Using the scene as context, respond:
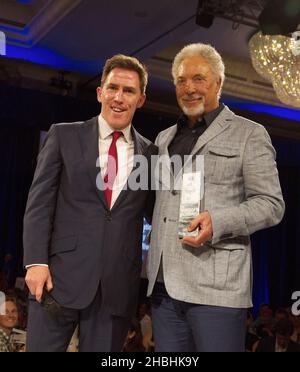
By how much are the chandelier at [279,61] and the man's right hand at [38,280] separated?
3529 millimetres

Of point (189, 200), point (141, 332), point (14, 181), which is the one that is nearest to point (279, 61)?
point (141, 332)

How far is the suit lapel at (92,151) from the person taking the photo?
1605 mm

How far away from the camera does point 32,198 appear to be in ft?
5.28

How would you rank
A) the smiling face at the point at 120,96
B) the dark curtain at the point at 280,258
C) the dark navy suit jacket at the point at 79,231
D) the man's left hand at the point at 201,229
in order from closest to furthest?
the man's left hand at the point at 201,229
the dark navy suit jacket at the point at 79,231
the smiling face at the point at 120,96
the dark curtain at the point at 280,258

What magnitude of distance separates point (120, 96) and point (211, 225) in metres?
0.49

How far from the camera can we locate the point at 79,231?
5.22 ft

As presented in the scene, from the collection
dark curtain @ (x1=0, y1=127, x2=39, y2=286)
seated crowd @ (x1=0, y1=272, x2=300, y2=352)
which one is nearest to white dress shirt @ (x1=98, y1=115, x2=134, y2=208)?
seated crowd @ (x1=0, y1=272, x2=300, y2=352)

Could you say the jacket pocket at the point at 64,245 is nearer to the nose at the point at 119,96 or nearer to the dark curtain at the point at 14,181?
the nose at the point at 119,96

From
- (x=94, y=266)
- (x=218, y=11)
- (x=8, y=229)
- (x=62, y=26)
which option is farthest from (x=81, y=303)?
(x=8, y=229)

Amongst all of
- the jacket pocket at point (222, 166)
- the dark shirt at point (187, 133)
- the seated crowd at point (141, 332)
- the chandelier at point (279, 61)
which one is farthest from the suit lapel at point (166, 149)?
the chandelier at point (279, 61)

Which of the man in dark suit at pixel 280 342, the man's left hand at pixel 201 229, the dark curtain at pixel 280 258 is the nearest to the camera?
the man's left hand at pixel 201 229

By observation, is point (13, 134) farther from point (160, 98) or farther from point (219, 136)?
point (219, 136)

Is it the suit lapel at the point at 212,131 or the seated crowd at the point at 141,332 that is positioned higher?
the suit lapel at the point at 212,131

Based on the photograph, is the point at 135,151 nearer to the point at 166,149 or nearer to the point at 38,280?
the point at 166,149
